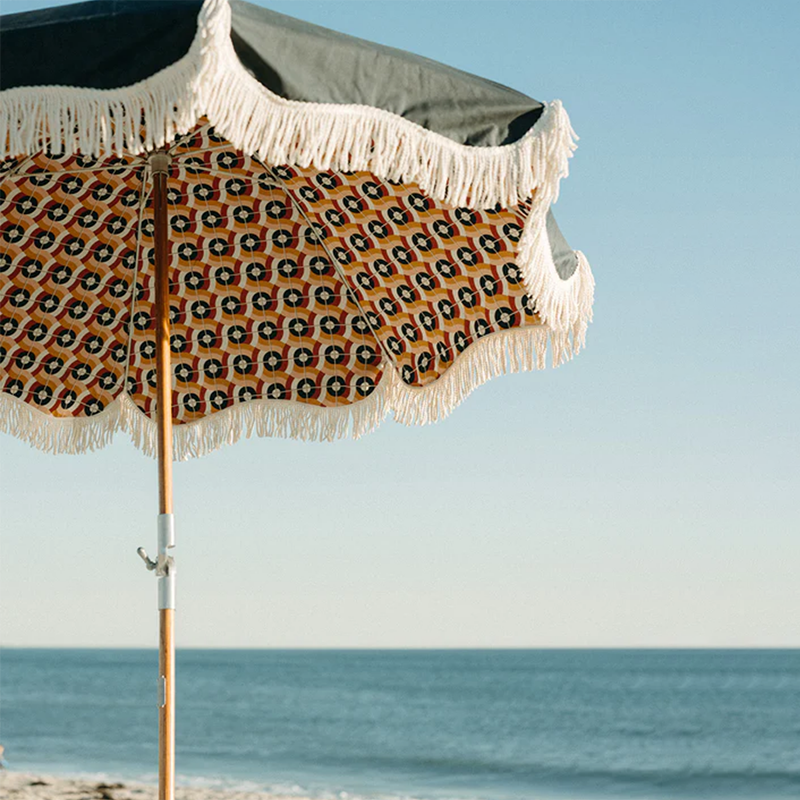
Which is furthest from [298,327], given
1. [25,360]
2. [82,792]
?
[82,792]

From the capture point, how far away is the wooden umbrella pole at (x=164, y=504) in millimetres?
2473

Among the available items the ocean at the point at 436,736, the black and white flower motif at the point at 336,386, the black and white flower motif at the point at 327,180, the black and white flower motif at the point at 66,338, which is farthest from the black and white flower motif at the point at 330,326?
the ocean at the point at 436,736

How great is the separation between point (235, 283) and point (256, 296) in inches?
2.6

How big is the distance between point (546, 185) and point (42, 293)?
1.57 metres

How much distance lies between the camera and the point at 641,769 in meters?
22.3

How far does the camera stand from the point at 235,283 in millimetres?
3168

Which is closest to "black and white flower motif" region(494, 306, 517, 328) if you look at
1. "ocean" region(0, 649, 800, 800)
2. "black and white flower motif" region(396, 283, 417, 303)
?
"black and white flower motif" region(396, 283, 417, 303)

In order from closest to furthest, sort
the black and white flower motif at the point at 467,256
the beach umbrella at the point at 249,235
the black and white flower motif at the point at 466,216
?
the beach umbrella at the point at 249,235, the black and white flower motif at the point at 466,216, the black and white flower motif at the point at 467,256

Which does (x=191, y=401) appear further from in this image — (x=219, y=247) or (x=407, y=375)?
(x=407, y=375)

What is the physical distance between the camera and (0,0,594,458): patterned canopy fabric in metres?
2.70

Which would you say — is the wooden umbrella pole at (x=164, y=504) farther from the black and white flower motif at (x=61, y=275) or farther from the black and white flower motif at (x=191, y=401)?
the black and white flower motif at (x=191, y=401)

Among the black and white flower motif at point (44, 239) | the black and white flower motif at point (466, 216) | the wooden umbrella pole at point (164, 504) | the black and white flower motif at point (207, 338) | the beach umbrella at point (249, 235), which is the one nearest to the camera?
the beach umbrella at point (249, 235)

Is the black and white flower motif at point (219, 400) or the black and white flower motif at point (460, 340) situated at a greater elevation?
the black and white flower motif at point (460, 340)

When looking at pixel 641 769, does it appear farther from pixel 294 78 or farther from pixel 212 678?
pixel 212 678
